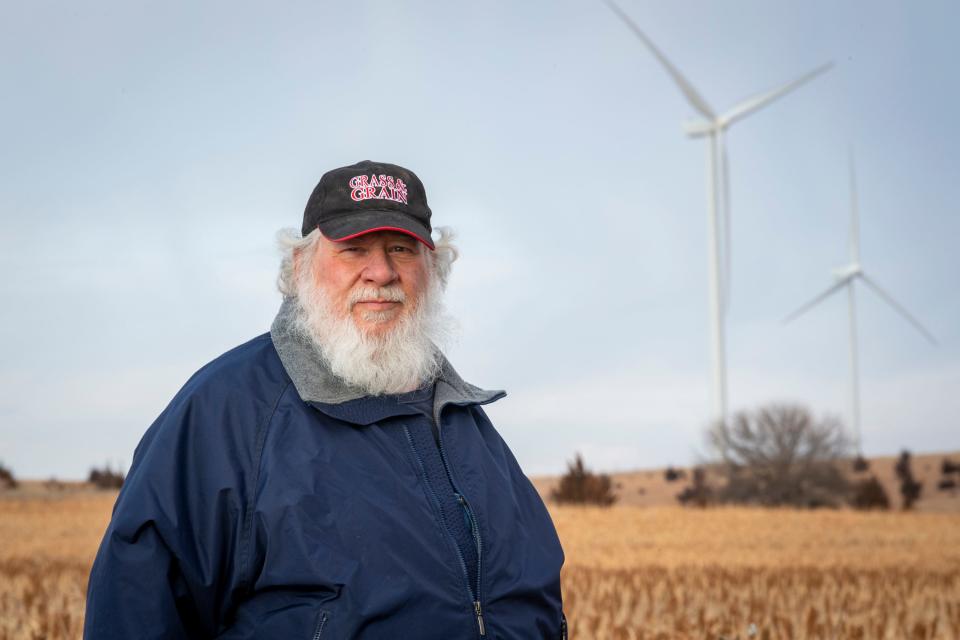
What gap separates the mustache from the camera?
14.2 feet

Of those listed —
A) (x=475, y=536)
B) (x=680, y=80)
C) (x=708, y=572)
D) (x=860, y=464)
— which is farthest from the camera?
(x=860, y=464)

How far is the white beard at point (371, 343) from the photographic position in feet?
13.7

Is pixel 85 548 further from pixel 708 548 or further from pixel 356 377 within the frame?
pixel 356 377

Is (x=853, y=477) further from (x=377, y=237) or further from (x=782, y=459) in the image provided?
(x=377, y=237)

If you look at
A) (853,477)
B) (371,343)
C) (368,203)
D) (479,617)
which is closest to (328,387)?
(371,343)

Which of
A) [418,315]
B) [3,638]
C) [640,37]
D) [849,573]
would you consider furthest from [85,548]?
[640,37]

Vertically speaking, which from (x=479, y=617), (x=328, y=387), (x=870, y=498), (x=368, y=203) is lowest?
(x=479, y=617)

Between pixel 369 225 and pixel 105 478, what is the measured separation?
44930 millimetres

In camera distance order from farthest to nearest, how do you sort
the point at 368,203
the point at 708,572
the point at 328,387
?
1. the point at 708,572
2. the point at 368,203
3. the point at 328,387

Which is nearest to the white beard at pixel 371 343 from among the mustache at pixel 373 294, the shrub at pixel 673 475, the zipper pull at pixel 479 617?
the mustache at pixel 373 294

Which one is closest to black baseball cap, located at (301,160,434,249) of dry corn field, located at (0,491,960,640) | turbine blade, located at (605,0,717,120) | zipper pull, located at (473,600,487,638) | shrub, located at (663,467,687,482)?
zipper pull, located at (473,600,487,638)

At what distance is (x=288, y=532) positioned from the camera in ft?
12.0

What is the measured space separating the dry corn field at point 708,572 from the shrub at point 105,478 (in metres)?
10.9

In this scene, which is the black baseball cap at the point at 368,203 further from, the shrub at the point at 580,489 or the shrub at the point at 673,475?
the shrub at the point at 673,475
